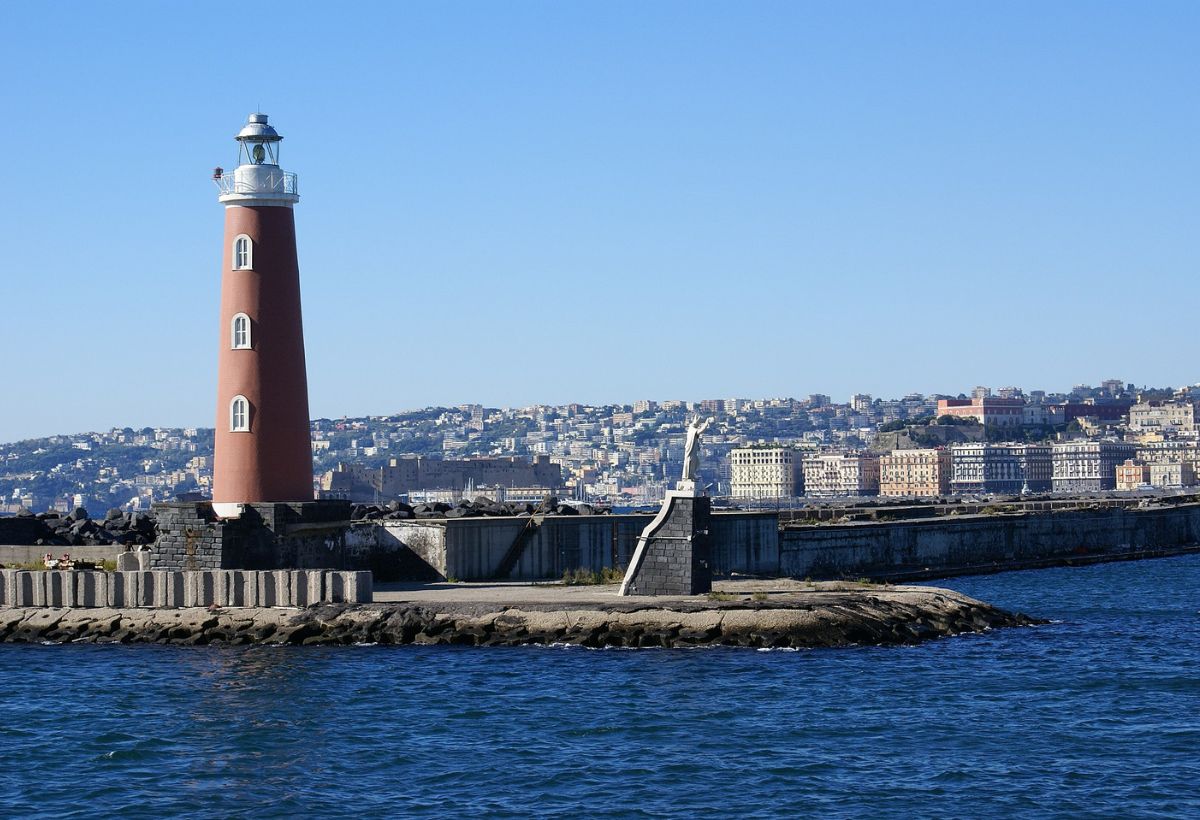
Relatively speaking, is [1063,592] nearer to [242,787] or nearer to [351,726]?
[351,726]

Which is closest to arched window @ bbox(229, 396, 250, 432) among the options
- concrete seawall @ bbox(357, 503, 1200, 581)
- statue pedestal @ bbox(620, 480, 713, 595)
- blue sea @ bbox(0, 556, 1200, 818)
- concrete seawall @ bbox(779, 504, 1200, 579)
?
concrete seawall @ bbox(357, 503, 1200, 581)

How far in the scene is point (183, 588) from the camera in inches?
1377

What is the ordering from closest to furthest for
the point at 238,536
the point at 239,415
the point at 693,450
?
the point at 693,450 < the point at 238,536 < the point at 239,415

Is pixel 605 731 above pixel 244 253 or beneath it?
beneath

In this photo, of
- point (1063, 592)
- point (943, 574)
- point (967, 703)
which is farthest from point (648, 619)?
point (943, 574)

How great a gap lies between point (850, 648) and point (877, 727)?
280 inches

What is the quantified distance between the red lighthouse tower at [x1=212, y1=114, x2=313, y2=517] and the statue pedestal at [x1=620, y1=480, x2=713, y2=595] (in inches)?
328

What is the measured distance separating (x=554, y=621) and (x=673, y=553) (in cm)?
281

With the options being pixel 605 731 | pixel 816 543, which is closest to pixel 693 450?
pixel 605 731

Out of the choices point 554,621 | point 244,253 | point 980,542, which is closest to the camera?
point 554,621

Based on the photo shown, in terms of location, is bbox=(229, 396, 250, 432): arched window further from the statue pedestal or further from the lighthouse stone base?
the statue pedestal

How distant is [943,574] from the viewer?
185 feet

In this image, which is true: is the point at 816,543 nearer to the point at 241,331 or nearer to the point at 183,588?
the point at 241,331

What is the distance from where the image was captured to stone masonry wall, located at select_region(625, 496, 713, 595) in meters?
33.7
